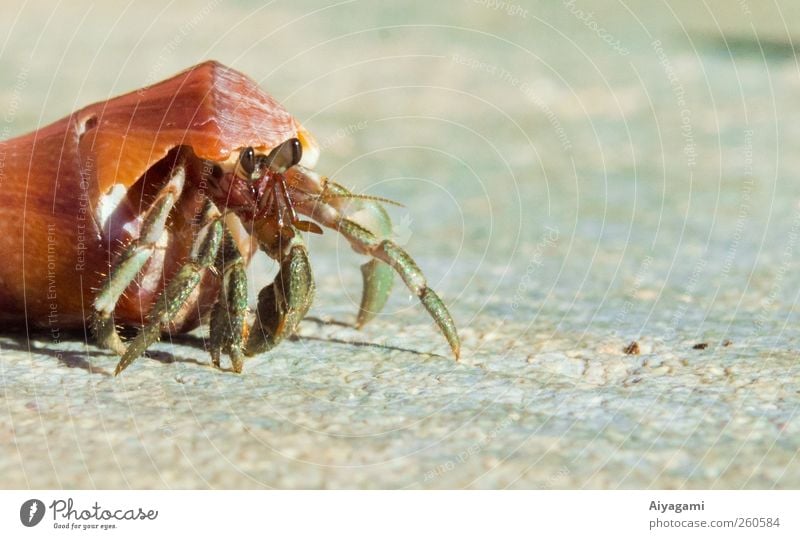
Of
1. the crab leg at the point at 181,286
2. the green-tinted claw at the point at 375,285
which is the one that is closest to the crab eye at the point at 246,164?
the crab leg at the point at 181,286

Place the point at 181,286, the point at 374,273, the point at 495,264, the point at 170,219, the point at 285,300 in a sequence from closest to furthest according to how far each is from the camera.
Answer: the point at 181,286 < the point at 285,300 < the point at 170,219 < the point at 374,273 < the point at 495,264

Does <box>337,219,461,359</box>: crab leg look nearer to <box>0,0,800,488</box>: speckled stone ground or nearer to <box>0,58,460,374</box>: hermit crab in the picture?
<box>0,58,460,374</box>: hermit crab

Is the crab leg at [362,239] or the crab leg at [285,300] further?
the crab leg at [362,239]

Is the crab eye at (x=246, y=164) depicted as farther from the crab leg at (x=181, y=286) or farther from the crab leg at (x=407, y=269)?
the crab leg at (x=407, y=269)

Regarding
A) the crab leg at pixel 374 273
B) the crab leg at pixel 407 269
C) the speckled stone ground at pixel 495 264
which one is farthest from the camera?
the crab leg at pixel 374 273

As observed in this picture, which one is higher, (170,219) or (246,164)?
(246,164)

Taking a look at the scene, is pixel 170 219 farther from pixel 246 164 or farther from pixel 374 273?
pixel 374 273

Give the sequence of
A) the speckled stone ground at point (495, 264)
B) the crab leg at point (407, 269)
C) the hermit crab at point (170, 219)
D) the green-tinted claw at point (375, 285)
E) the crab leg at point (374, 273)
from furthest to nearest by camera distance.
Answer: the green-tinted claw at point (375, 285)
the crab leg at point (374, 273)
the crab leg at point (407, 269)
the hermit crab at point (170, 219)
the speckled stone ground at point (495, 264)

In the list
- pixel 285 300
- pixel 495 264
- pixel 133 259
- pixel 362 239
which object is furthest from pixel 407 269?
pixel 495 264

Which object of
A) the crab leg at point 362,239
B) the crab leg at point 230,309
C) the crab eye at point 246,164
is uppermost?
the crab eye at point 246,164
